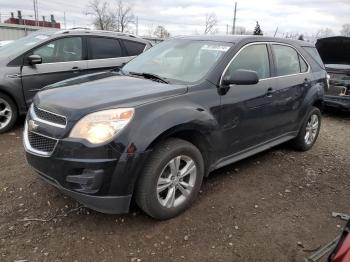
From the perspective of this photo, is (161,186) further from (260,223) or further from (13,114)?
(13,114)

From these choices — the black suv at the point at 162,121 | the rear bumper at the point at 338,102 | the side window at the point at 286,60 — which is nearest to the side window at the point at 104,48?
the black suv at the point at 162,121

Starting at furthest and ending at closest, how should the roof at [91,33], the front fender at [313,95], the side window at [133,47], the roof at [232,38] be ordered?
the side window at [133,47] → the roof at [91,33] → the front fender at [313,95] → the roof at [232,38]

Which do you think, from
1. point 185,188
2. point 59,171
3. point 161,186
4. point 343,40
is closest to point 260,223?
point 185,188

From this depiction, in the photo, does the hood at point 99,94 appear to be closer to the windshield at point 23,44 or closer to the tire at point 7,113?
the tire at point 7,113

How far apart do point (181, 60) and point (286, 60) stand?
1687 millimetres

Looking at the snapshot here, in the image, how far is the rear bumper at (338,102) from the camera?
304 inches

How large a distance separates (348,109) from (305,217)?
16.5 ft

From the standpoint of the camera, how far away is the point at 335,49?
28.1ft

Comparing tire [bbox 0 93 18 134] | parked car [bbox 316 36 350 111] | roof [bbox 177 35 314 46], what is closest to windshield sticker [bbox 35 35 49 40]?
tire [bbox 0 93 18 134]

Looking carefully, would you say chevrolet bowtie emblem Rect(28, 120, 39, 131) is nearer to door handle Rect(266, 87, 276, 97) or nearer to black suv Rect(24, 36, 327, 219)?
black suv Rect(24, 36, 327, 219)

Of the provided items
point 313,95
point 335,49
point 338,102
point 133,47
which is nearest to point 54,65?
point 133,47

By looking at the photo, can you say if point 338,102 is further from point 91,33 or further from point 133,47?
point 91,33

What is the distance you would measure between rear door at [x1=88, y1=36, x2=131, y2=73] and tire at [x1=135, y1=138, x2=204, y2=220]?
3912 millimetres

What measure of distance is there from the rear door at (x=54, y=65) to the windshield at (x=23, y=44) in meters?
0.15
